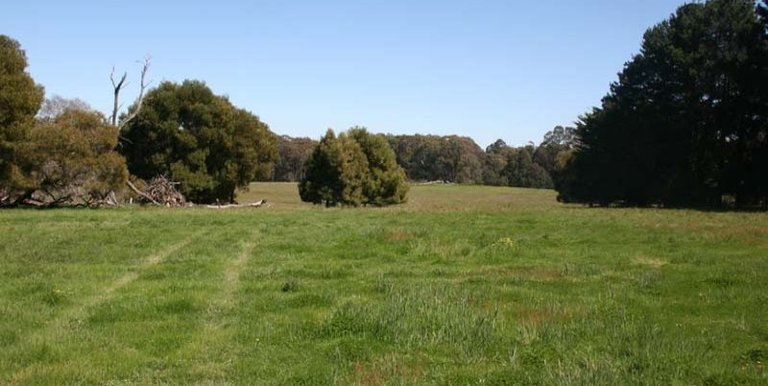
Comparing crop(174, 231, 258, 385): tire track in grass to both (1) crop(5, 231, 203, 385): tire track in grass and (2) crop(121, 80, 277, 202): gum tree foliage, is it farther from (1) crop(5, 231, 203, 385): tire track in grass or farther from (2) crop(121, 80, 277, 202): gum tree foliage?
(2) crop(121, 80, 277, 202): gum tree foliage

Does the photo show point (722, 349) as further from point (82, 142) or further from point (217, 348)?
point (82, 142)

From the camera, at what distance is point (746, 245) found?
19812 millimetres

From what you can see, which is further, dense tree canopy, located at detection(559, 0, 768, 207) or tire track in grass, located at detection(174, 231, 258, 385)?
dense tree canopy, located at detection(559, 0, 768, 207)

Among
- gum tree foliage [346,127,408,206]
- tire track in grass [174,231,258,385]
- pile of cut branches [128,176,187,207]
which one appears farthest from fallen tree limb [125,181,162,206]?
tire track in grass [174,231,258,385]

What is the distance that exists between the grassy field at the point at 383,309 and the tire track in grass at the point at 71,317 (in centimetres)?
4

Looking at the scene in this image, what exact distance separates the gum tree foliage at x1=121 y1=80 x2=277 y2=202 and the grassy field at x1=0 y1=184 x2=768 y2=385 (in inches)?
1270

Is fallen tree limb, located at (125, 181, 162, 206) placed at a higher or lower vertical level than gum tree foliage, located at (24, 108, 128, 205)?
lower

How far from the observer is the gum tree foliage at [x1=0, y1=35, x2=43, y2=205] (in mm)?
35531

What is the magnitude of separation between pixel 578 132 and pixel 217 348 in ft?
218

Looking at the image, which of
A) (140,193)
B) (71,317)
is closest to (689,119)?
(140,193)

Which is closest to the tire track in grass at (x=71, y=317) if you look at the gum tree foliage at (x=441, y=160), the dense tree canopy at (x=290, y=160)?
the dense tree canopy at (x=290, y=160)

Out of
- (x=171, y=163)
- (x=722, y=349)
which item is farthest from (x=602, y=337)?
(x=171, y=163)

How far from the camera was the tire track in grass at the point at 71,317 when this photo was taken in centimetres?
739

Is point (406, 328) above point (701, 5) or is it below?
below
